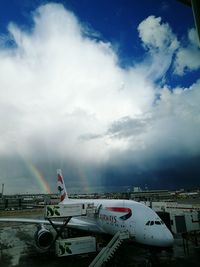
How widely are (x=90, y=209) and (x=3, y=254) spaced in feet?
29.4

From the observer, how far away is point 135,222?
1838 centimetres

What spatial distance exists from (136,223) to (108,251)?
275cm

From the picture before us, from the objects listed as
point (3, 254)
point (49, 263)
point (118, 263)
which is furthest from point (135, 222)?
point (3, 254)

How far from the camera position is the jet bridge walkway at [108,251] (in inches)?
656

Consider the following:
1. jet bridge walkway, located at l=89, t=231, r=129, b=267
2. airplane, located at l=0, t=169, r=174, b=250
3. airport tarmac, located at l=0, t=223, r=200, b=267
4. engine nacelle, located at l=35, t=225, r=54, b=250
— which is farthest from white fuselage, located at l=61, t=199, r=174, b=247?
engine nacelle, located at l=35, t=225, r=54, b=250

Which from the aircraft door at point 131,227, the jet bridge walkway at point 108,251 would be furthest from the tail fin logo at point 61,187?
the jet bridge walkway at point 108,251

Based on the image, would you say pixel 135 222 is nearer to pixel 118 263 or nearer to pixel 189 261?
pixel 118 263

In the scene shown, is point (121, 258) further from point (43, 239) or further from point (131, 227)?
point (43, 239)

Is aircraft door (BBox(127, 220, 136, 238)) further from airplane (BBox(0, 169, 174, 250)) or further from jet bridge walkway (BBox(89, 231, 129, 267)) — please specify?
jet bridge walkway (BBox(89, 231, 129, 267))

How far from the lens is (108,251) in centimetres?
1742

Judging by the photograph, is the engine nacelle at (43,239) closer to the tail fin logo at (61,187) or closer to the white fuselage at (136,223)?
A: the white fuselage at (136,223)

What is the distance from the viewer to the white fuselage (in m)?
16.6

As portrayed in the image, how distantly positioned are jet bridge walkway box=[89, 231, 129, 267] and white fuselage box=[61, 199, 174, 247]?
70 cm

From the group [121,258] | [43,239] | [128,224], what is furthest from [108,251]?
[43,239]
